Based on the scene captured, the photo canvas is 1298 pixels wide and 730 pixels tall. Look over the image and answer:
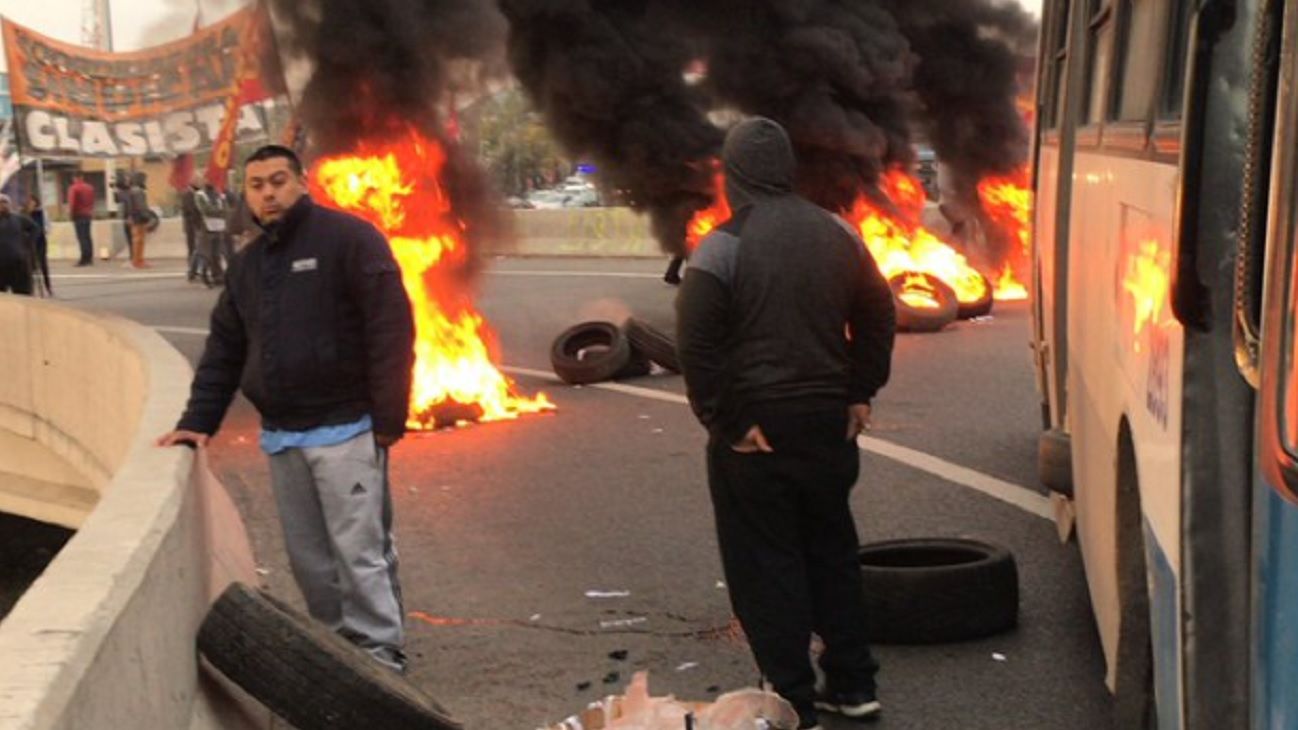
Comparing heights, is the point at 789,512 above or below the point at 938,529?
above

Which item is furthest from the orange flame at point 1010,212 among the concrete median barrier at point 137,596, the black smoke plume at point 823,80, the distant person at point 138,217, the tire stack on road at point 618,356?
the distant person at point 138,217

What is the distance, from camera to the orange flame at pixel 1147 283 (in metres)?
3.75

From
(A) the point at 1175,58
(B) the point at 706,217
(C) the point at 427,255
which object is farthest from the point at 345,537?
(B) the point at 706,217

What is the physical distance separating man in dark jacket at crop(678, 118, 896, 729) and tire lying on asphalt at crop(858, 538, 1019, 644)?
1029 mm

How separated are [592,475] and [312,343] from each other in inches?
193

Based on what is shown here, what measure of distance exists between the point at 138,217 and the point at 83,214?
4.27ft

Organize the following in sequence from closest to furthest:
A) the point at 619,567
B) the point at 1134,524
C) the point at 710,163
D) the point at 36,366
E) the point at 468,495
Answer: the point at 1134,524
the point at 619,567
the point at 468,495
the point at 36,366
the point at 710,163

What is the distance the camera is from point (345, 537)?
6258 millimetres

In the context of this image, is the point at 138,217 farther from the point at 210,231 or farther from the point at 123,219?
the point at 210,231

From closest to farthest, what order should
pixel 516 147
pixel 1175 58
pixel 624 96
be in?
pixel 1175 58
pixel 624 96
pixel 516 147

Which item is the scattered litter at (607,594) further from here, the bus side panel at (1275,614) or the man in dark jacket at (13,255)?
the man in dark jacket at (13,255)

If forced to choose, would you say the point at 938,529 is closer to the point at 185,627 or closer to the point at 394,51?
the point at 185,627

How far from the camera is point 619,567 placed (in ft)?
27.9

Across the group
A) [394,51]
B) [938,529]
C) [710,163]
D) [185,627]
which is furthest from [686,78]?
[185,627]
